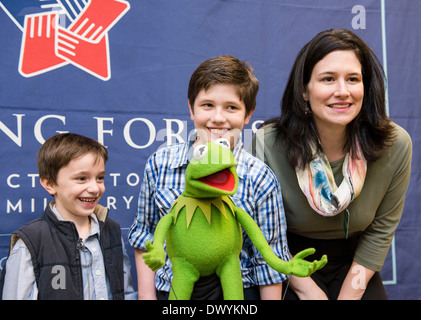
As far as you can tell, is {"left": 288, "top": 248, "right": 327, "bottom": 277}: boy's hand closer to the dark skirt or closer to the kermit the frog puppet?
the kermit the frog puppet

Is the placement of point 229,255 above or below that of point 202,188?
below

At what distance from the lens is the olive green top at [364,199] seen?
4.36 ft

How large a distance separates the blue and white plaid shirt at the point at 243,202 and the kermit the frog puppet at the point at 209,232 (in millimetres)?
198

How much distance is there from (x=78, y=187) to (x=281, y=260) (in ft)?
1.96

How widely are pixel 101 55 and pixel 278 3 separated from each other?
2.50 ft

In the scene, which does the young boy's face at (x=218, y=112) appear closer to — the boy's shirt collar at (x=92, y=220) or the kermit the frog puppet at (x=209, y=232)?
the kermit the frog puppet at (x=209, y=232)

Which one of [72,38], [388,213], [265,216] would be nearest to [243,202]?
[265,216]

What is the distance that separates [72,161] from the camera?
120cm

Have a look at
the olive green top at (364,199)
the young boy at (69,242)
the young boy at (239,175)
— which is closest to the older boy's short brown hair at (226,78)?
the young boy at (239,175)
